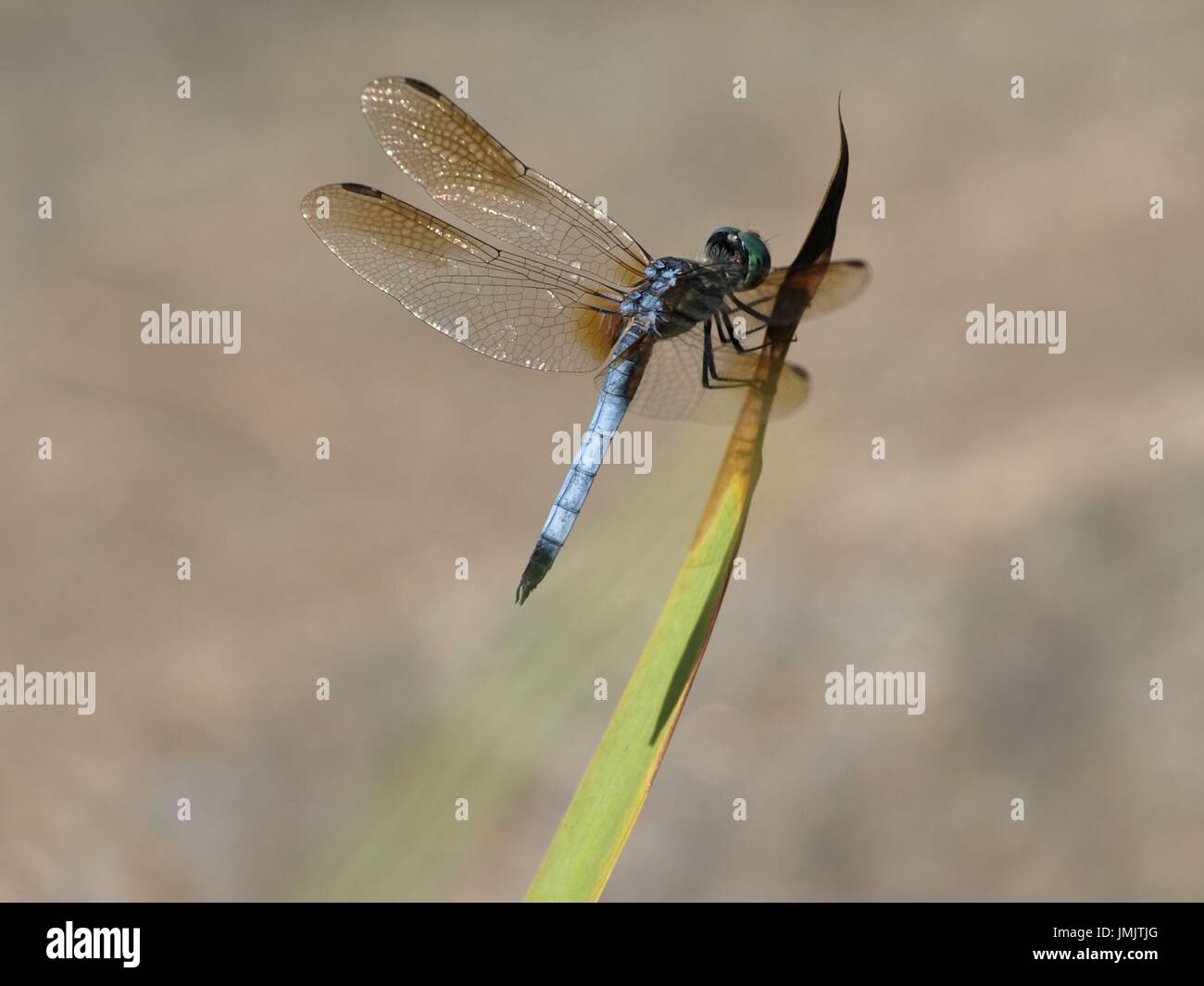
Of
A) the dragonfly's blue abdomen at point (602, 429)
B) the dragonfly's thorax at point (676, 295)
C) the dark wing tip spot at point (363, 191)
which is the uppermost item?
the dark wing tip spot at point (363, 191)

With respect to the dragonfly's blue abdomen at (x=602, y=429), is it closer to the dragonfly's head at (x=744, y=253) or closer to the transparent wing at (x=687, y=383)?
the transparent wing at (x=687, y=383)

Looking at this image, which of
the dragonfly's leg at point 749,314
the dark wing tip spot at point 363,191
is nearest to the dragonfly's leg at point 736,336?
the dragonfly's leg at point 749,314

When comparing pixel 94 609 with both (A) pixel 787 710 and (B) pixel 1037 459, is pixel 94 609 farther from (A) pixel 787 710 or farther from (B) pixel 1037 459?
A: (B) pixel 1037 459

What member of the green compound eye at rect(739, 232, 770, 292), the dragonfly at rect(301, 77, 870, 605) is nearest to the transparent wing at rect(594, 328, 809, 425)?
the dragonfly at rect(301, 77, 870, 605)

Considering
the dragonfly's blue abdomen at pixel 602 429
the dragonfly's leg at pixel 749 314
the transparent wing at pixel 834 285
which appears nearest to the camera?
the transparent wing at pixel 834 285

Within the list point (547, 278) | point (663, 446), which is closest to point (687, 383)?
point (547, 278)
